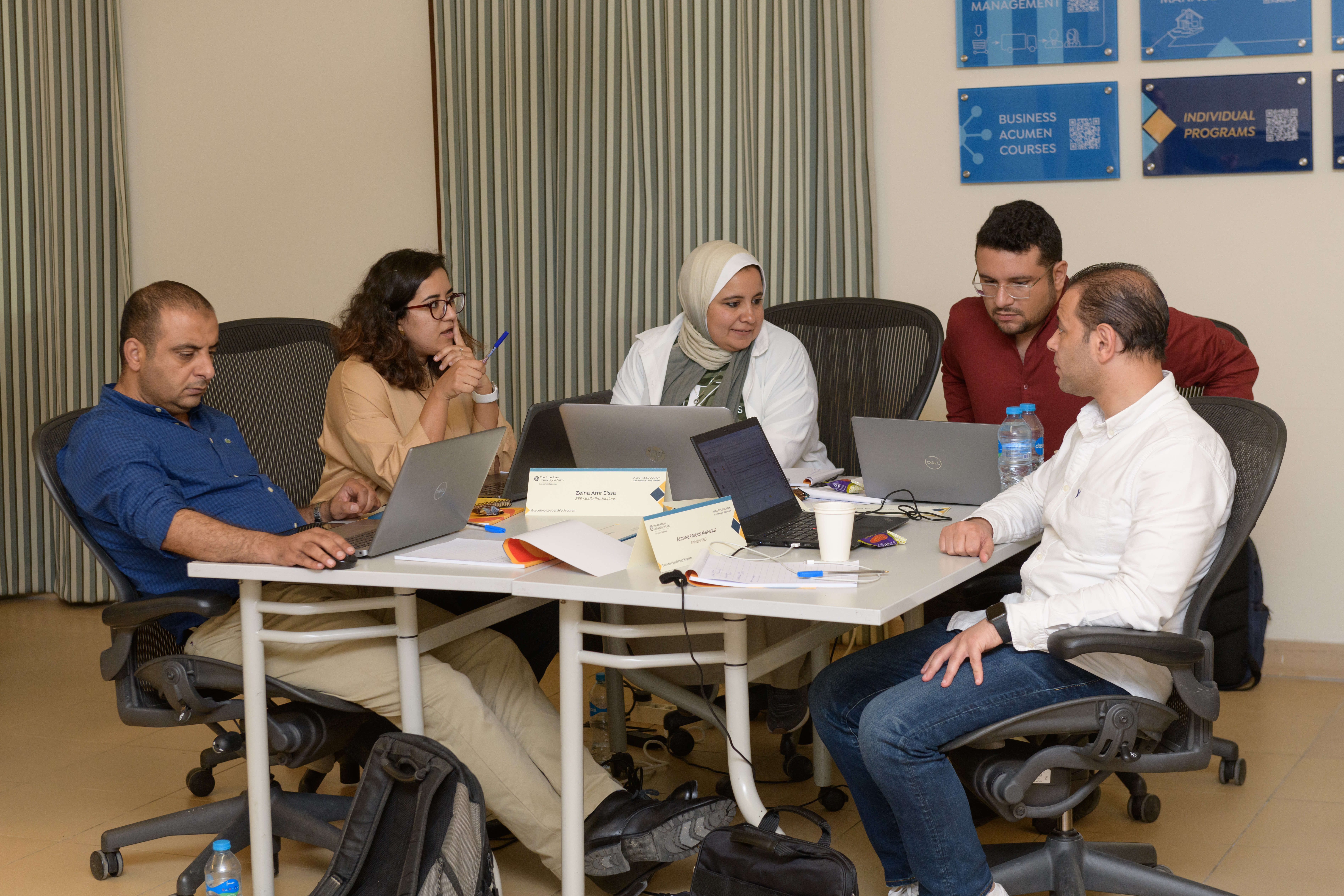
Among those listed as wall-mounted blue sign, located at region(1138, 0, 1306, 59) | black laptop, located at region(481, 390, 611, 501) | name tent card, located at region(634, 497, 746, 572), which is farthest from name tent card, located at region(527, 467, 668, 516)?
wall-mounted blue sign, located at region(1138, 0, 1306, 59)

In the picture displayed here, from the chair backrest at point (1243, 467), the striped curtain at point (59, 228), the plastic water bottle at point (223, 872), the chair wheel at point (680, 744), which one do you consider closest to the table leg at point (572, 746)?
the plastic water bottle at point (223, 872)

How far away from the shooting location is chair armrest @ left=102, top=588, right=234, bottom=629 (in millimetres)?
2291

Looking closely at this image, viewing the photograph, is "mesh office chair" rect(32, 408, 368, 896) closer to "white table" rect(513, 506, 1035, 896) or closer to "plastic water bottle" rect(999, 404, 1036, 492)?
"white table" rect(513, 506, 1035, 896)

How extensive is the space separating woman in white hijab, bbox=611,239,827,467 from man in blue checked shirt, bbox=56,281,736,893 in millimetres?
872

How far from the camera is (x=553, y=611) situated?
122 inches

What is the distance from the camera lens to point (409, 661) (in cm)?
231

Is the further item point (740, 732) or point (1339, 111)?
point (1339, 111)

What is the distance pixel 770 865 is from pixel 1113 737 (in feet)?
1.83

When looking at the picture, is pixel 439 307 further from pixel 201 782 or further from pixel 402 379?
pixel 201 782

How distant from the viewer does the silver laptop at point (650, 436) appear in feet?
8.16

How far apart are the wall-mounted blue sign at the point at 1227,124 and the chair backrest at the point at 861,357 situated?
999 millimetres

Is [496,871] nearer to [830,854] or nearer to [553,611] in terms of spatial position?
[830,854]

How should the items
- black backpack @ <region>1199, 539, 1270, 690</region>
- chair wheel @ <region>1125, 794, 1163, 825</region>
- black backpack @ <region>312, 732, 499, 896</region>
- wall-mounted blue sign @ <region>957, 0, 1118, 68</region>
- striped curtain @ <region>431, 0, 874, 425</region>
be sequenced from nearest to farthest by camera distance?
black backpack @ <region>312, 732, 499, 896</region> < chair wheel @ <region>1125, 794, 1163, 825</region> < black backpack @ <region>1199, 539, 1270, 690</region> < wall-mounted blue sign @ <region>957, 0, 1118, 68</region> < striped curtain @ <region>431, 0, 874, 425</region>

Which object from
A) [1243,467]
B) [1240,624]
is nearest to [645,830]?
[1243,467]
